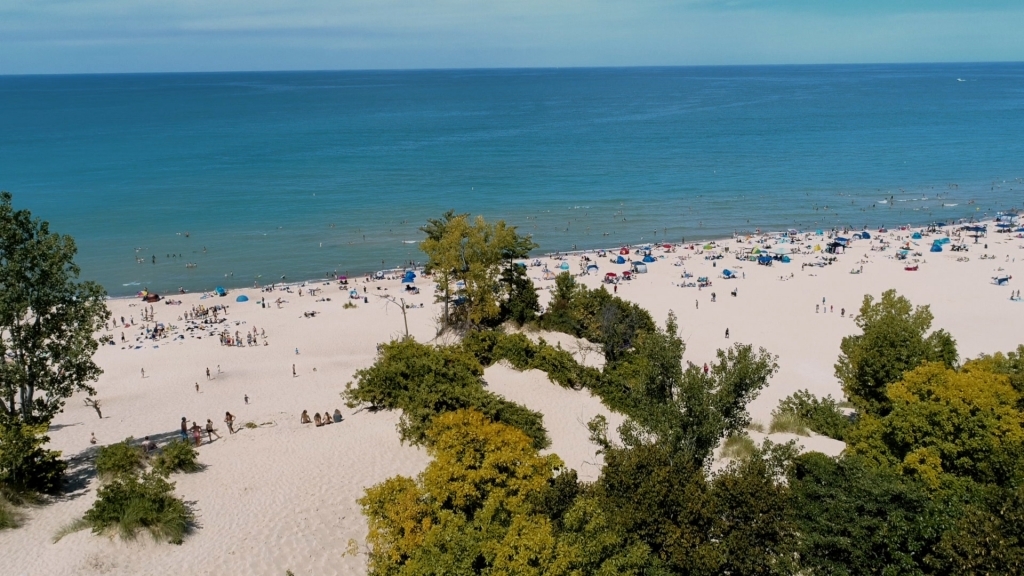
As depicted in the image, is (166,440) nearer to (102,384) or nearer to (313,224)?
A: (102,384)

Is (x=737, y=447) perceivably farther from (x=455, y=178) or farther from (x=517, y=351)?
(x=455, y=178)

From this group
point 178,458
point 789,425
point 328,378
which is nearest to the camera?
point 178,458

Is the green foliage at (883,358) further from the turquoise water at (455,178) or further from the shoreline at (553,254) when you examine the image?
the turquoise water at (455,178)

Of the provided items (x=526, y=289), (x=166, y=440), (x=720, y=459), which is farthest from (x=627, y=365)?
(x=166, y=440)

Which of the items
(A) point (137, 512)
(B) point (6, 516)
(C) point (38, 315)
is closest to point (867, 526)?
(A) point (137, 512)

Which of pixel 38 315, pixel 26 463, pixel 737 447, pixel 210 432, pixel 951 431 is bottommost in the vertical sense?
pixel 737 447

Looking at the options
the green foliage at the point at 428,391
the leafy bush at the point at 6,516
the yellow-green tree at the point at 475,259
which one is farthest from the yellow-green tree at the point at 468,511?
the yellow-green tree at the point at 475,259
